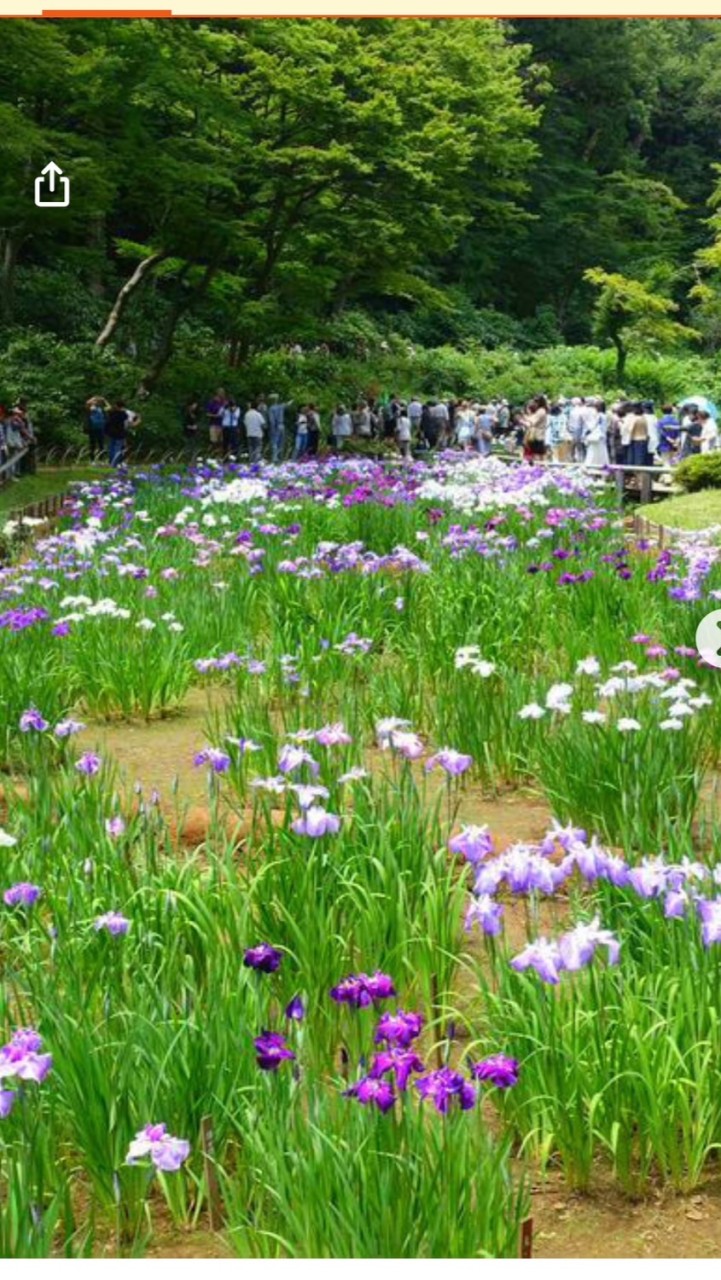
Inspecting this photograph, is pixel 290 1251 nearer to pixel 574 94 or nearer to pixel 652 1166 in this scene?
pixel 652 1166

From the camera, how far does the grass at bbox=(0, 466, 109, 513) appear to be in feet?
51.9

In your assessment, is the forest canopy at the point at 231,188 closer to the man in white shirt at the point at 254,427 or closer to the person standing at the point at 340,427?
the person standing at the point at 340,427

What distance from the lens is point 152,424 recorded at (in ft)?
75.5

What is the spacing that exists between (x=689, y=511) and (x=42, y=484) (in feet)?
25.5

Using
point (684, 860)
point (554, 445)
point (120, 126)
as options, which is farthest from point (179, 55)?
point (684, 860)

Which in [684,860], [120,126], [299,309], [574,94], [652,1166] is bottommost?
[652,1166]

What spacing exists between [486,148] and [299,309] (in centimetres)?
566

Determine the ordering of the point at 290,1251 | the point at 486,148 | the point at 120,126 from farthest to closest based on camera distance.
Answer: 1. the point at 486,148
2. the point at 120,126
3. the point at 290,1251

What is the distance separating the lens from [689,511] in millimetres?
15156

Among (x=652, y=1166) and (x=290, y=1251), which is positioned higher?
(x=290, y=1251)

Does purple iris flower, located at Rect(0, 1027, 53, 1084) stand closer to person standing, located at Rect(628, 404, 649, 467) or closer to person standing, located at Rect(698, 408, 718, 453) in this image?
person standing, located at Rect(628, 404, 649, 467)

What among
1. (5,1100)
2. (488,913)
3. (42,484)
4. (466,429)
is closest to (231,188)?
(466,429)

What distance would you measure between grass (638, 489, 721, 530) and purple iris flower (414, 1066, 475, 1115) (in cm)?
1203

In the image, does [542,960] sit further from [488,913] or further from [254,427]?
[254,427]
